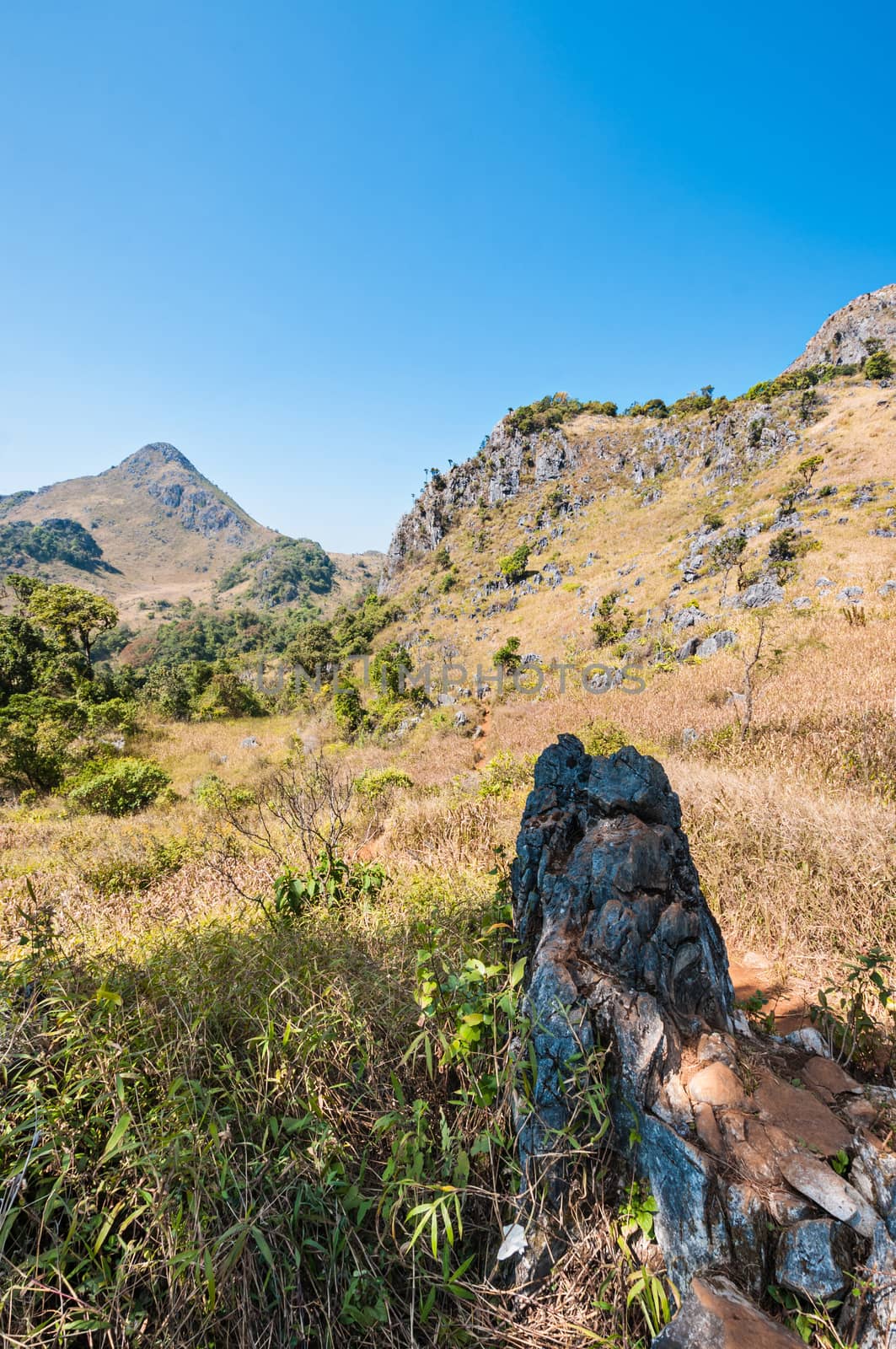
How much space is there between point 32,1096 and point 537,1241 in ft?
6.46

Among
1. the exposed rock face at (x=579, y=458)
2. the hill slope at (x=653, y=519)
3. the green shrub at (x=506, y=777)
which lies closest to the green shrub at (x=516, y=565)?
the hill slope at (x=653, y=519)

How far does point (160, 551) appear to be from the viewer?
155125mm

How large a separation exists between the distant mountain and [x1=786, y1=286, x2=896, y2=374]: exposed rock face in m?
85.1

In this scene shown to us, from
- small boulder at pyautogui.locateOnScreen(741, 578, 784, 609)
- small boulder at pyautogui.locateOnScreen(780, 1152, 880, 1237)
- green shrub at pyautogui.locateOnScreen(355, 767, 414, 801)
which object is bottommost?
green shrub at pyautogui.locateOnScreen(355, 767, 414, 801)

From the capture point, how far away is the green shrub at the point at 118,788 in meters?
10.4

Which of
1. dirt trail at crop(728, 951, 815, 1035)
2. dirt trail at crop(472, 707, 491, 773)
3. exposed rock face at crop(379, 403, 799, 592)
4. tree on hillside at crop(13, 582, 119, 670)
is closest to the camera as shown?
dirt trail at crop(728, 951, 815, 1035)

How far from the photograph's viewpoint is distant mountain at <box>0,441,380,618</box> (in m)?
107

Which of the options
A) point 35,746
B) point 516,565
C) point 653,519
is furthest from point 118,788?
point 653,519

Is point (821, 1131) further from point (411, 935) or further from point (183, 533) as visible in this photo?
point (183, 533)

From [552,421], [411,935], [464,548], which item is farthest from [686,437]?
[411,935]

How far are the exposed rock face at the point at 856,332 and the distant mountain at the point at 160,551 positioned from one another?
279ft

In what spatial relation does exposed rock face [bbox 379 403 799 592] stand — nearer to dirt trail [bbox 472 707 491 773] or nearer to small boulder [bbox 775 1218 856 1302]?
dirt trail [bbox 472 707 491 773]

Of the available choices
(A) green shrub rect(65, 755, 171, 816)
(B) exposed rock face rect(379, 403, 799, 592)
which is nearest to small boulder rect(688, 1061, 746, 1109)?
(A) green shrub rect(65, 755, 171, 816)

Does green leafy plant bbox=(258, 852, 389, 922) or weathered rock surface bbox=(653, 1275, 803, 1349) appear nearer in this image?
weathered rock surface bbox=(653, 1275, 803, 1349)
